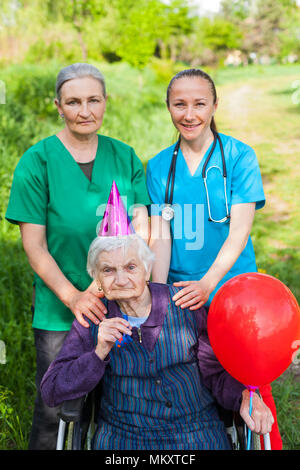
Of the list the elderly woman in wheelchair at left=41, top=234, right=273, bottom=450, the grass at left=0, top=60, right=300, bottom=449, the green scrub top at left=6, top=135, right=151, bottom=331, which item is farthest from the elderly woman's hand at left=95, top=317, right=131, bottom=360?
the grass at left=0, top=60, right=300, bottom=449

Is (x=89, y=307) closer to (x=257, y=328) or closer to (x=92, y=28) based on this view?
(x=257, y=328)

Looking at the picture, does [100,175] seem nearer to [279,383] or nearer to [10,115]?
[279,383]

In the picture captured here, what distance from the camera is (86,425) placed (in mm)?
2182

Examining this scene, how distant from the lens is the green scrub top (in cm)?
228

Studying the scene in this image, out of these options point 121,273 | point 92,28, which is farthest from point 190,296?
point 92,28

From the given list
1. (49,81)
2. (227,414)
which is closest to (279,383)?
(227,414)

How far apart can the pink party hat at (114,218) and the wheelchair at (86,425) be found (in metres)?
0.67

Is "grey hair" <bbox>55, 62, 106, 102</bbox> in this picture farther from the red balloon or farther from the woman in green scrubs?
the red balloon

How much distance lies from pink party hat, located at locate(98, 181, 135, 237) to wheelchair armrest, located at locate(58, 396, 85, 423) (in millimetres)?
660

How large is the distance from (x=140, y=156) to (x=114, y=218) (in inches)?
240

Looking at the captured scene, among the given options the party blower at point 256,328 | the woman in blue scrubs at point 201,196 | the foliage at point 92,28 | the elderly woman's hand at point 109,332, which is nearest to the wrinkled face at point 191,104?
the woman in blue scrubs at point 201,196

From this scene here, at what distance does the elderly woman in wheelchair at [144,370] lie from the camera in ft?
6.81

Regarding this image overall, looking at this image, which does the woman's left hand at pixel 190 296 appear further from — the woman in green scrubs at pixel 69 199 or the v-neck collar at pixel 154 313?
the woman in green scrubs at pixel 69 199
